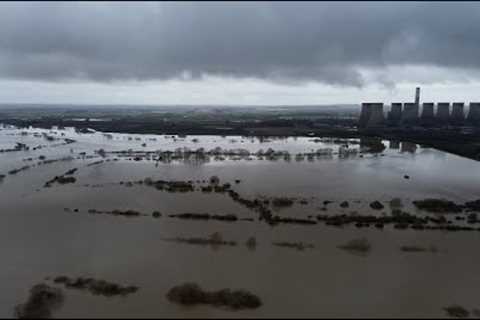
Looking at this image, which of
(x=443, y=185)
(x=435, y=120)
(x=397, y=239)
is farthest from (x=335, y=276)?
(x=435, y=120)

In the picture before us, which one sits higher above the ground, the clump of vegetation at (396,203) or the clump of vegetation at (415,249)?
the clump of vegetation at (396,203)

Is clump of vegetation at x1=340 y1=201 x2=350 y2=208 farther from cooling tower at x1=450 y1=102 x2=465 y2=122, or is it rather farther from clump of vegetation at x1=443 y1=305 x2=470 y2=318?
cooling tower at x1=450 y1=102 x2=465 y2=122

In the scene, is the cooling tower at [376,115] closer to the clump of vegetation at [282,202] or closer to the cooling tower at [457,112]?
the cooling tower at [457,112]

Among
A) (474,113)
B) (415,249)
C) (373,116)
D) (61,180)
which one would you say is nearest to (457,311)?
(415,249)

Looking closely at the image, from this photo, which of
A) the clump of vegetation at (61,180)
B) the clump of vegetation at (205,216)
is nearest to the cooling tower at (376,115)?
the clump of vegetation at (61,180)

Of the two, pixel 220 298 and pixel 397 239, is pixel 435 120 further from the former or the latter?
pixel 220 298

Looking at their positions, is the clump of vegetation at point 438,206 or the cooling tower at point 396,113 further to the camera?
the cooling tower at point 396,113
